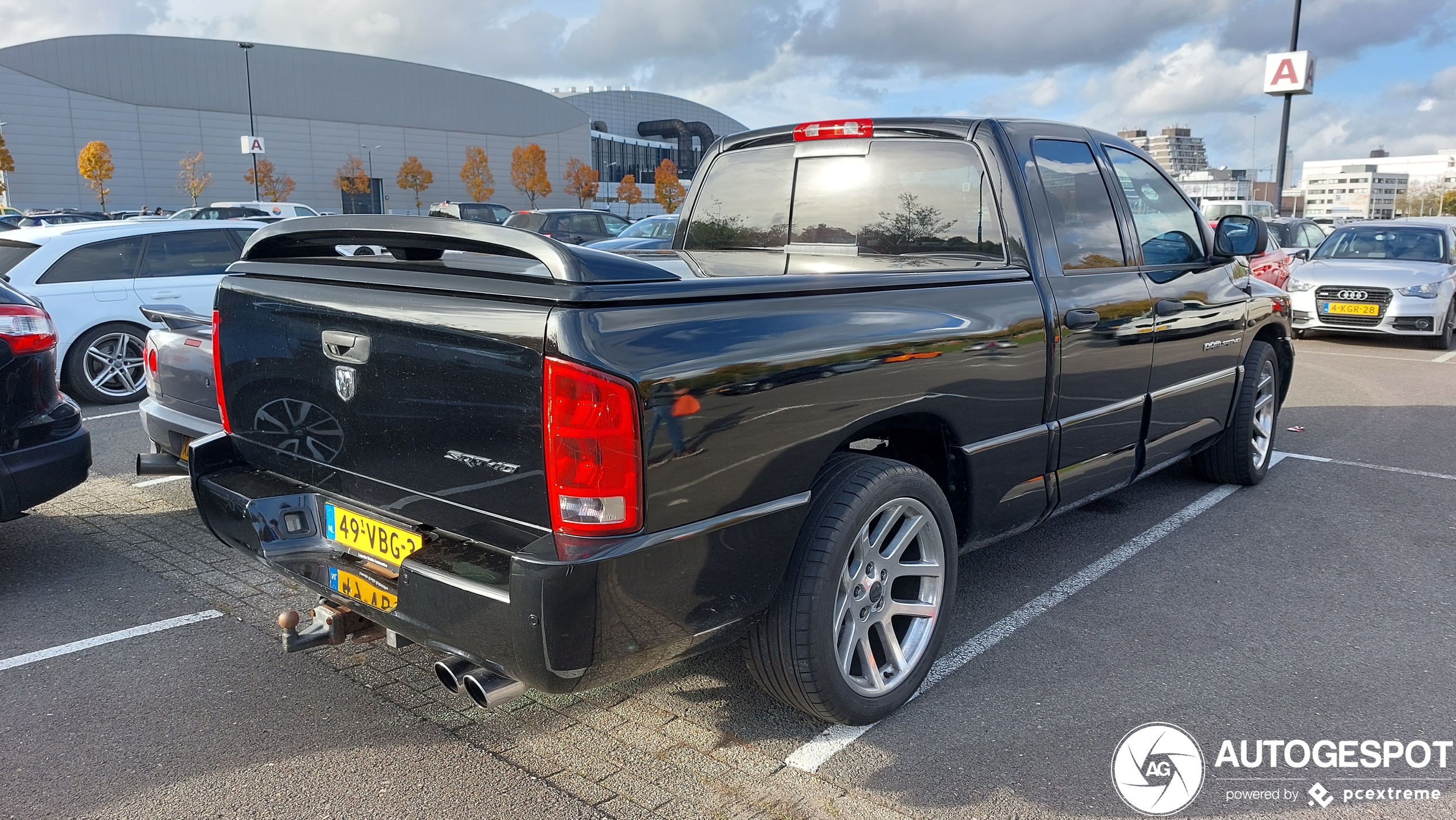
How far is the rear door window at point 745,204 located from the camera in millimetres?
4273

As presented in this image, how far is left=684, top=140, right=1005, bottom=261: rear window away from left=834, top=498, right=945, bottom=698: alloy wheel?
117cm

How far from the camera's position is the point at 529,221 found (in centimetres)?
2203

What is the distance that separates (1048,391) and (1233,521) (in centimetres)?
225

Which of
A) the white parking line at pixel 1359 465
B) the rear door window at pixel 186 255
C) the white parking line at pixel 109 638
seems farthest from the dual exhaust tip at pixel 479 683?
the rear door window at pixel 186 255

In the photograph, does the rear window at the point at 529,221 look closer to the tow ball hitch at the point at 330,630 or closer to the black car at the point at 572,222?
the black car at the point at 572,222

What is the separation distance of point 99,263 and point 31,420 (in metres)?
4.93

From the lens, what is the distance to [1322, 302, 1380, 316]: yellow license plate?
40.6 ft

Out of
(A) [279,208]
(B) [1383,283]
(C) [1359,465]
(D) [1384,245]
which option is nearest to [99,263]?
(C) [1359,465]

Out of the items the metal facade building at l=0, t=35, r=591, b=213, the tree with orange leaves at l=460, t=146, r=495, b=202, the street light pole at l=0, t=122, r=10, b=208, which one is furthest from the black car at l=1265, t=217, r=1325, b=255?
the metal facade building at l=0, t=35, r=591, b=213

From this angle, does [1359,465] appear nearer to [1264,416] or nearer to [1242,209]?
[1264,416]

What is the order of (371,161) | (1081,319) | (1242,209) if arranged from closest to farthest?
1. (1081,319)
2. (1242,209)
3. (371,161)

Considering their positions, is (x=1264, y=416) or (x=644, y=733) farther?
(x=1264, y=416)

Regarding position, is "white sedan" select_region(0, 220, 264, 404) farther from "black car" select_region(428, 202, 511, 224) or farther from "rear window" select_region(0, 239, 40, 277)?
"black car" select_region(428, 202, 511, 224)

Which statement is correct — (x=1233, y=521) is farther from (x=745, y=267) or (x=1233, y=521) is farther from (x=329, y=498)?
(x=329, y=498)
